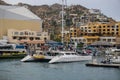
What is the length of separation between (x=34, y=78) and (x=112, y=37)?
140 ft

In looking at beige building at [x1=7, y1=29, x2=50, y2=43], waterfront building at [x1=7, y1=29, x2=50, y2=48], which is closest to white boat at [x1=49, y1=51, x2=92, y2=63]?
waterfront building at [x1=7, y1=29, x2=50, y2=48]

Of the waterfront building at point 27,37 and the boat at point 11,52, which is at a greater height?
the waterfront building at point 27,37

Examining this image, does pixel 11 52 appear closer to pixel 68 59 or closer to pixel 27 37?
pixel 68 59

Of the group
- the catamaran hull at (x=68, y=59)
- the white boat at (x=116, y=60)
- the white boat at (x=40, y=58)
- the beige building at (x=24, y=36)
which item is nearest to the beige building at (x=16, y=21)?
the beige building at (x=24, y=36)

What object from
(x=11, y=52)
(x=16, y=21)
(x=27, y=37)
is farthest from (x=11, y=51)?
(x=16, y=21)

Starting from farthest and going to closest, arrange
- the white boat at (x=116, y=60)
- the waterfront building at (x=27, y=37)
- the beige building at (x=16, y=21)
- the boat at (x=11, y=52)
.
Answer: the beige building at (x=16, y=21) → the waterfront building at (x=27, y=37) → the boat at (x=11, y=52) → the white boat at (x=116, y=60)

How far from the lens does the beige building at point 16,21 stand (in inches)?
2665

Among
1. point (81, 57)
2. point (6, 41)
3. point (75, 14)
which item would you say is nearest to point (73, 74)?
point (81, 57)

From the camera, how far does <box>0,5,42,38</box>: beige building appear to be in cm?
6769

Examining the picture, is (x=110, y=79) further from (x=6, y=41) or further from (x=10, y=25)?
(x=10, y=25)

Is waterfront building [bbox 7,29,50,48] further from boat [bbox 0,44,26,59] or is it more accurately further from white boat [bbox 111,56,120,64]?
white boat [bbox 111,56,120,64]

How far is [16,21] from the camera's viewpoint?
69500 mm

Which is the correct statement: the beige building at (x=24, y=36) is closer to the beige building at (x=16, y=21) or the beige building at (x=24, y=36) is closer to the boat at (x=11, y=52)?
the beige building at (x=16, y=21)

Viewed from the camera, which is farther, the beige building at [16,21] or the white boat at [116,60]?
the beige building at [16,21]
